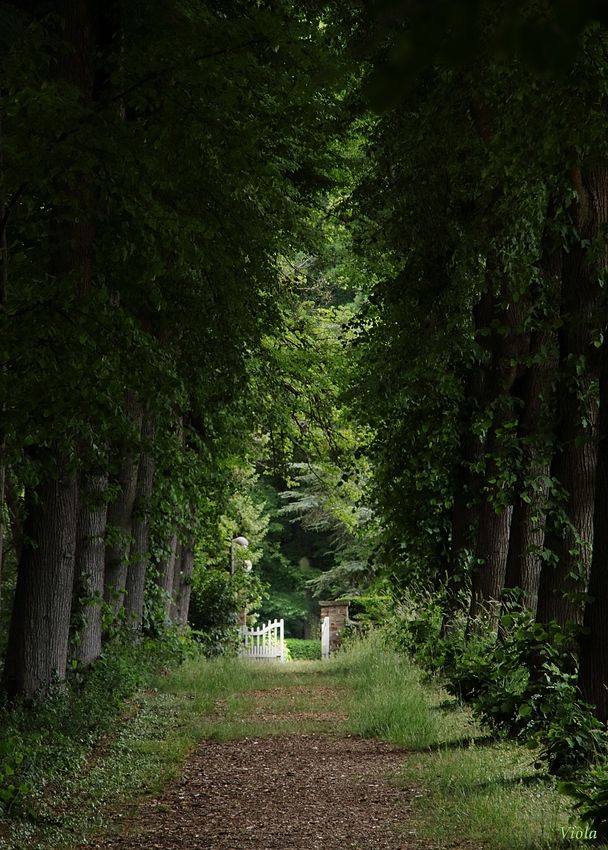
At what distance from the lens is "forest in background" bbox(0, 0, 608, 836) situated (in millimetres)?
7797

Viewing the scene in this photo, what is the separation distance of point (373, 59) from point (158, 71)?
1745 mm

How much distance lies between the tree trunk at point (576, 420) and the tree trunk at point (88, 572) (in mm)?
5968

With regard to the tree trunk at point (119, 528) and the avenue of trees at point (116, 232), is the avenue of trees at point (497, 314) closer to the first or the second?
the avenue of trees at point (116, 232)

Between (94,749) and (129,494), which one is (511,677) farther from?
(129,494)

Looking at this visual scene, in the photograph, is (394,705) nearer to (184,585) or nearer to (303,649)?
(184,585)

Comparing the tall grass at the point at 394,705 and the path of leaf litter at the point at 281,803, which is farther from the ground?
the tall grass at the point at 394,705

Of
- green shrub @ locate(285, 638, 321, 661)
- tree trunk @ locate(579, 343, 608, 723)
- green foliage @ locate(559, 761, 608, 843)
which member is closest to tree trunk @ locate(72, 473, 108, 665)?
tree trunk @ locate(579, 343, 608, 723)

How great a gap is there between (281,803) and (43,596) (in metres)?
4.18

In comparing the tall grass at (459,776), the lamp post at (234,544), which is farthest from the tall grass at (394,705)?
the lamp post at (234,544)

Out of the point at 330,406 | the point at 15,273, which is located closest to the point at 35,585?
the point at 15,273

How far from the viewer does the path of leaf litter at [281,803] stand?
6770 mm

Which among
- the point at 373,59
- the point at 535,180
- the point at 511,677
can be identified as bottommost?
the point at 511,677

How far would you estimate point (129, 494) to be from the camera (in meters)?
16.1

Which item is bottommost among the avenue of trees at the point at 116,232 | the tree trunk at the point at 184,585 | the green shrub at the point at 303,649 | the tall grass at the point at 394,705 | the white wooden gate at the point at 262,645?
the green shrub at the point at 303,649
